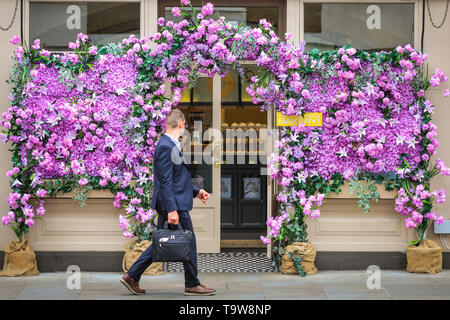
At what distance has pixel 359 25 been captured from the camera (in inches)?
294

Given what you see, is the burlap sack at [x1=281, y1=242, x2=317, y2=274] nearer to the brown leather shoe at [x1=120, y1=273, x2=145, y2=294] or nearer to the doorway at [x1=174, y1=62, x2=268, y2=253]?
the doorway at [x1=174, y1=62, x2=268, y2=253]

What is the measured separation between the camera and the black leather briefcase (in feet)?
18.3

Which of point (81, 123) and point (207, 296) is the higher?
point (81, 123)

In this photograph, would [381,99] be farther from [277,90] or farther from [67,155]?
[67,155]

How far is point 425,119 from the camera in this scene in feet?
23.3

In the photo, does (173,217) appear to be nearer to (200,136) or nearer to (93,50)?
(93,50)

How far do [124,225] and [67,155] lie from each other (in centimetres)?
106

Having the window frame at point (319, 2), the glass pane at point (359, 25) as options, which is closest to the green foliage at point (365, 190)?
the glass pane at point (359, 25)

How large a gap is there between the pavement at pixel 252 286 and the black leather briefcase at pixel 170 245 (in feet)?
1.71

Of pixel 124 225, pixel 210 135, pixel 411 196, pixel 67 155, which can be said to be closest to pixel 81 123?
pixel 67 155

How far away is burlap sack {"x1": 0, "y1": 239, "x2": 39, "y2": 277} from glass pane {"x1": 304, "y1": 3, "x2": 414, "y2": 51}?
415cm

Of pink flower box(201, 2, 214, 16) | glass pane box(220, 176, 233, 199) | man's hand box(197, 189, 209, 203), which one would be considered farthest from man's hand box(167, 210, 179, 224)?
glass pane box(220, 176, 233, 199)

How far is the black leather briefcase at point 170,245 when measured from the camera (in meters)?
5.59

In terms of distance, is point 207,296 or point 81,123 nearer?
point 207,296
